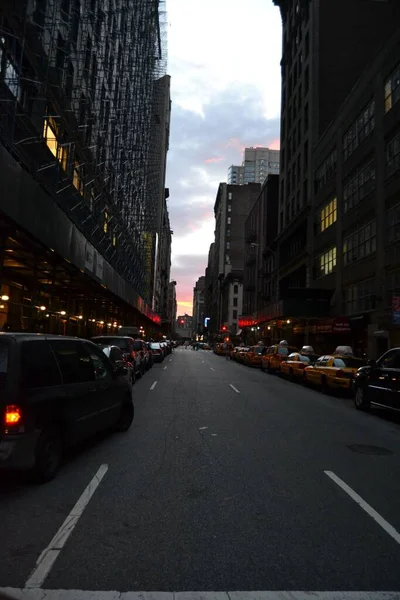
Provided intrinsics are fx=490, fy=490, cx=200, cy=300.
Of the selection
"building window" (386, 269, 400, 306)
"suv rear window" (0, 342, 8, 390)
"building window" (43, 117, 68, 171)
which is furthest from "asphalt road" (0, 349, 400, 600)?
"building window" (386, 269, 400, 306)

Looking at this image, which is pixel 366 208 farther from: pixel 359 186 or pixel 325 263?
pixel 325 263

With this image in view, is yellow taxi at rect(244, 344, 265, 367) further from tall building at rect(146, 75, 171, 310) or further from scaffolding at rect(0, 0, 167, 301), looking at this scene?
tall building at rect(146, 75, 171, 310)

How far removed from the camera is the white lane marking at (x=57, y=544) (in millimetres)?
3598

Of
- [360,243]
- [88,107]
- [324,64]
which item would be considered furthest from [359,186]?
[324,64]

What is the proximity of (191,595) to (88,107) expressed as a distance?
84.6 ft

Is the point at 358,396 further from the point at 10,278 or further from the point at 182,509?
the point at 10,278

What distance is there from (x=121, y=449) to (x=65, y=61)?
19428 millimetres

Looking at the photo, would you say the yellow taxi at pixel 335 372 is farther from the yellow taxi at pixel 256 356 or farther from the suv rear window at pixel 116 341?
the yellow taxi at pixel 256 356

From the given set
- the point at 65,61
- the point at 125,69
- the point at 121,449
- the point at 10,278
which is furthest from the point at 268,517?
the point at 125,69

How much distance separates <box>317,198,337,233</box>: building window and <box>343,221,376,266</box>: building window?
385 cm

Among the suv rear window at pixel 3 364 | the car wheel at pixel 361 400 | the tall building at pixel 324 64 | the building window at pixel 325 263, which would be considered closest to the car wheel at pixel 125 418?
the suv rear window at pixel 3 364

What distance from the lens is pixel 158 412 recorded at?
39.1 ft

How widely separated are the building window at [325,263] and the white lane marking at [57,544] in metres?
35.2

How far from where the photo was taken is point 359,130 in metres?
33.7
